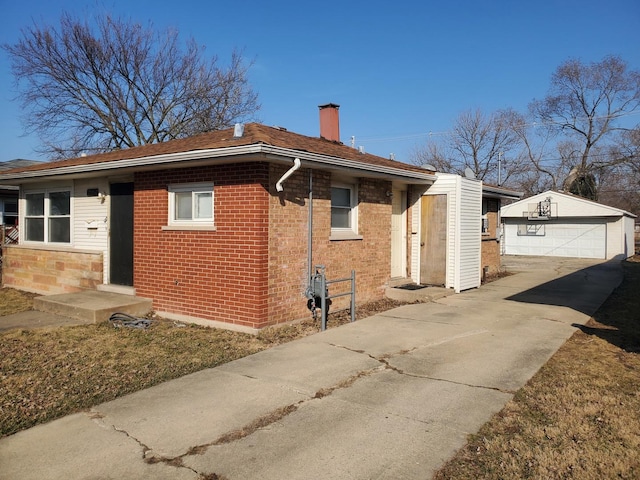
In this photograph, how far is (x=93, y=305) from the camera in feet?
28.3

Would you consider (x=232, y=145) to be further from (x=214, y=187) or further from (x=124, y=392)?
(x=124, y=392)

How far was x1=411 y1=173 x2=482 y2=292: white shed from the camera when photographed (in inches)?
453

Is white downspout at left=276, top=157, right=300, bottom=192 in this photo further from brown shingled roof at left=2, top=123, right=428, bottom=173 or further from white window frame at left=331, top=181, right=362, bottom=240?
white window frame at left=331, top=181, right=362, bottom=240

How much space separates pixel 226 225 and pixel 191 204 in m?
1.12

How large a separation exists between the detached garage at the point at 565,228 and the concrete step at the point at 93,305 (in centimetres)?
2381

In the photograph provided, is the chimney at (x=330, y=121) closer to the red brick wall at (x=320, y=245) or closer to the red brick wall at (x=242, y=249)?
the red brick wall at (x=320, y=245)

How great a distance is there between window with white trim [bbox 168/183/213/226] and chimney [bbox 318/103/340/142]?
519 centimetres

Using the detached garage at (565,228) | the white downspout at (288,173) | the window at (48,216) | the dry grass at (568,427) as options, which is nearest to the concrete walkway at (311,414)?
the dry grass at (568,427)

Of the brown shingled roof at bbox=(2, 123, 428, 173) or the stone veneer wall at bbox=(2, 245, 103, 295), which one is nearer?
the brown shingled roof at bbox=(2, 123, 428, 173)

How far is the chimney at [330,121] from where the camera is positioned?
12.7 meters

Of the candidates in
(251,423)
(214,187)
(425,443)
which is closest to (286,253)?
(214,187)

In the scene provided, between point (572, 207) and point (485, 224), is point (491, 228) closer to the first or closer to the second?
point (485, 224)

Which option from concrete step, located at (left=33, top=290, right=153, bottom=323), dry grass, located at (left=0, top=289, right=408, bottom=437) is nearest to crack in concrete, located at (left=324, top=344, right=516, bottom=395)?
dry grass, located at (left=0, top=289, right=408, bottom=437)

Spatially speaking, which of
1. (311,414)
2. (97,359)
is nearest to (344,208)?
(97,359)
